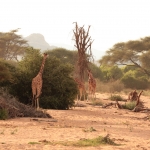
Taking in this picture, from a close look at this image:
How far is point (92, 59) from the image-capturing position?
61.9 ft

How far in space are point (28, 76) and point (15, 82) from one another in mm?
729

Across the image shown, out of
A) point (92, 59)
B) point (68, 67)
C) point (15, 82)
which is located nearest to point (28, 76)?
point (15, 82)

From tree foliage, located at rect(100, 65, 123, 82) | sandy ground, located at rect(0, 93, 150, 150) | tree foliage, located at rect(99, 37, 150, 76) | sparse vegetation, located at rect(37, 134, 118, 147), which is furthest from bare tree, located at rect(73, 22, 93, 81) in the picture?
tree foliage, located at rect(100, 65, 123, 82)

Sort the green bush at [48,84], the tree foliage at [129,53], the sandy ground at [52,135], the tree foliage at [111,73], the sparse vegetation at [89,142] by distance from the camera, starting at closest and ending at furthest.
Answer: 1. the sandy ground at [52,135]
2. the sparse vegetation at [89,142]
3. the green bush at [48,84]
4. the tree foliage at [129,53]
5. the tree foliage at [111,73]

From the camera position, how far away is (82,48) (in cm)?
1858

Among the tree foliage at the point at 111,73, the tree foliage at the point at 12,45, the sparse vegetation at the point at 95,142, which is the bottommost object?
the sparse vegetation at the point at 95,142

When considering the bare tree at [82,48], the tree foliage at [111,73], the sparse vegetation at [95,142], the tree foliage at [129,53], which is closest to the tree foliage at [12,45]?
the tree foliage at [111,73]

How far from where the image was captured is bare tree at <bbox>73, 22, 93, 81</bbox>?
60.7 feet

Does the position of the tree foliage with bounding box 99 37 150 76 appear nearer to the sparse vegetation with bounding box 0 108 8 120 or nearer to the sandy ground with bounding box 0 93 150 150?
the sandy ground with bounding box 0 93 150 150

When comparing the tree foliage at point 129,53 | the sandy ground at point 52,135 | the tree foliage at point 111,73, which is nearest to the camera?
the sandy ground at point 52,135

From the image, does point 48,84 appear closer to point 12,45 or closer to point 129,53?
point 129,53

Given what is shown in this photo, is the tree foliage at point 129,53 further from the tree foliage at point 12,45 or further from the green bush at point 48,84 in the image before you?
the green bush at point 48,84

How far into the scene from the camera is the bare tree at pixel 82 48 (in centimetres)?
1850

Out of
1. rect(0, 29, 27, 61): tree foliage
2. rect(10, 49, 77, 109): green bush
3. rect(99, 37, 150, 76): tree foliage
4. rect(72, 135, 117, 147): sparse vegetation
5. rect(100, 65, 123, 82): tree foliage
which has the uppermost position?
rect(0, 29, 27, 61): tree foliage
